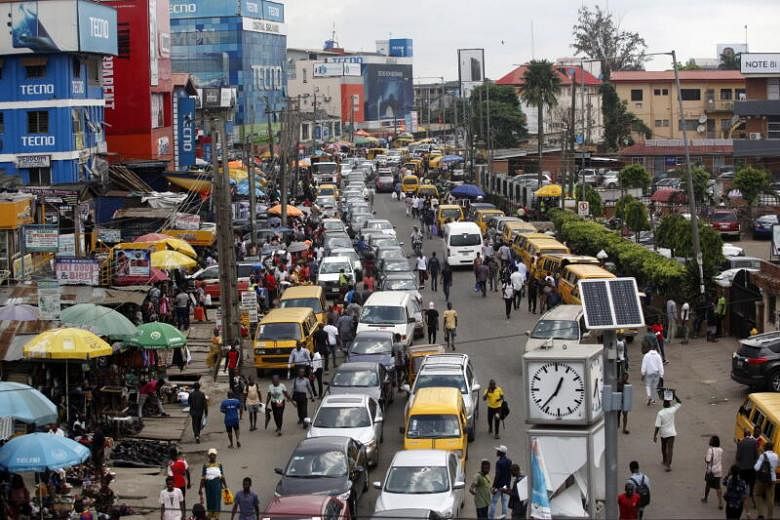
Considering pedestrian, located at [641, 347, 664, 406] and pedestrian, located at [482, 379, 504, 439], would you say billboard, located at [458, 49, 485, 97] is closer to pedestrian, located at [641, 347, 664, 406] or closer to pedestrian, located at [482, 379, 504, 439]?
pedestrian, located at [641, 347, 664, 406]

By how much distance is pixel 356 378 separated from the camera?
26.4 meters

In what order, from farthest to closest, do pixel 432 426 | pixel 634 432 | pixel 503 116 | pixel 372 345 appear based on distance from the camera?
pixel 503 116 → pixel 372 345 → pixel 634 432 → pixel 432 426

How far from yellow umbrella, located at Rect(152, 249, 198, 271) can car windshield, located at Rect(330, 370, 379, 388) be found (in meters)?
12.0

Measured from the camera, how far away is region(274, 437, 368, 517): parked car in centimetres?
1962

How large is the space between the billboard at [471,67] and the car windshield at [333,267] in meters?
128

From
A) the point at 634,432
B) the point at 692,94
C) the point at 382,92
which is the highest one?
the point at 382,92

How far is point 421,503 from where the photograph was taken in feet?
61.6

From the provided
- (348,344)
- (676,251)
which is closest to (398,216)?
(676,251)

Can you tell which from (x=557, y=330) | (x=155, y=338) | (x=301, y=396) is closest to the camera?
(x=301, y=396)

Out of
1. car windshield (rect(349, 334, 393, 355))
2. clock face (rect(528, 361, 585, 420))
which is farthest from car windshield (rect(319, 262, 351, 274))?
clock face (rect(528, 361, 585, 420))

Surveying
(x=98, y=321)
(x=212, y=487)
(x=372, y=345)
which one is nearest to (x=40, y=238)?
(x=98, y=321)

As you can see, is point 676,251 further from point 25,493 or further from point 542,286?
point 25,493

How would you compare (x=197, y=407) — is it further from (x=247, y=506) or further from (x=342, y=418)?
(x=247, y=506)

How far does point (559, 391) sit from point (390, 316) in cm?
1697
